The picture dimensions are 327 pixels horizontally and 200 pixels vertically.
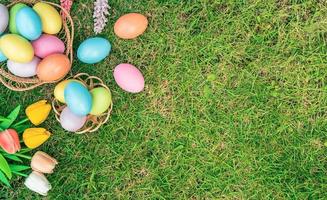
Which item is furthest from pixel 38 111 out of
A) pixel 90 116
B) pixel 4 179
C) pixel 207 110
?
pixel 207 110

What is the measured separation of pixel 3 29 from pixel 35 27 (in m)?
0.16

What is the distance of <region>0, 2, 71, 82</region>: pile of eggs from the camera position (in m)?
2.48

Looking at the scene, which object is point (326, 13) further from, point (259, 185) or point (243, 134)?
point (259, 185)

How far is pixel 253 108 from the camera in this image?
8.90ft

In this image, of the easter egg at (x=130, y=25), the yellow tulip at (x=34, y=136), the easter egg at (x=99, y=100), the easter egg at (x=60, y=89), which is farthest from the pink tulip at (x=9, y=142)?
the easter egg at (x=130, y=25)

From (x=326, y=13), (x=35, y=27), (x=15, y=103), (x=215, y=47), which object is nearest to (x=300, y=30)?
(x=326, y=13)

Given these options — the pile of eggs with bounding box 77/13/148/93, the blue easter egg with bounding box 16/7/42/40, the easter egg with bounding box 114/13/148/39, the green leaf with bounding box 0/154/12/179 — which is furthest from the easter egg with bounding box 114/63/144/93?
the green leaf with bounding box 0/154/12/179

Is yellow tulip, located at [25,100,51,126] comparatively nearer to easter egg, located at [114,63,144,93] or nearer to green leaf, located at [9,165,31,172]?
green leaf, located at [9,165,31,172]

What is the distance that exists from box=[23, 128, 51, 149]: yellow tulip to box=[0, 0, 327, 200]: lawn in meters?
0.09

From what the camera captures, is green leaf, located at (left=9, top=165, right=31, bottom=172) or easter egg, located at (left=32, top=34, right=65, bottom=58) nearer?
easter egg, located at (left=32, top=34, right=65, bottom=58)

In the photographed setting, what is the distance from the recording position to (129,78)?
2.64 meters

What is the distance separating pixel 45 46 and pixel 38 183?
2.02ft

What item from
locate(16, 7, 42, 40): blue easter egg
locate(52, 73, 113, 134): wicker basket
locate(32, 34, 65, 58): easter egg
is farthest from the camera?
locate(52, 73, 113, 134): wicker basket

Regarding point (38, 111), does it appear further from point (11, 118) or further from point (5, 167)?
point (5, 167)
